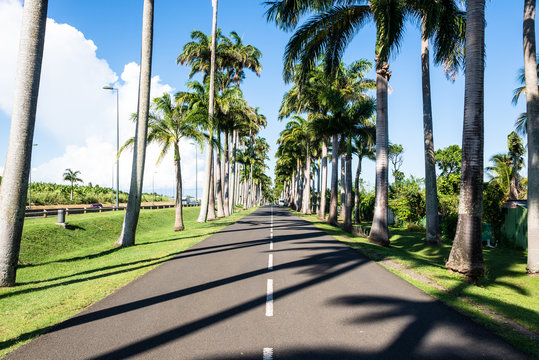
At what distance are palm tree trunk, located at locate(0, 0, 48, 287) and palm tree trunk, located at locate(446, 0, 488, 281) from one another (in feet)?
38.3

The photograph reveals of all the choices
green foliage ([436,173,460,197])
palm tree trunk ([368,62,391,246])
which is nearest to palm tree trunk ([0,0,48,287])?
palm tree trunk ([368,62,391,246])

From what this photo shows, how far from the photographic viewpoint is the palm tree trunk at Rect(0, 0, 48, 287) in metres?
7.68

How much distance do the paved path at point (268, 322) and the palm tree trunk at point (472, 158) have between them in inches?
99.3

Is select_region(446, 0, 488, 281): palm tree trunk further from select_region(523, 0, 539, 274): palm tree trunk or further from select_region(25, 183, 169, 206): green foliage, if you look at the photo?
select_region(25, 183, 169, 206): green foliage

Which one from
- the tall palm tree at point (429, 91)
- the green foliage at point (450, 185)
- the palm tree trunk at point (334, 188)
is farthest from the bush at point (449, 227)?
the green foliage at point (450, 185)

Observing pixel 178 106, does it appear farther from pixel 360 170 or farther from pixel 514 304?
pixel 360 170

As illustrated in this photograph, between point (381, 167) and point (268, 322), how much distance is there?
1219 cm

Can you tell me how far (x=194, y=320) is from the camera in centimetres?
Answer: 502

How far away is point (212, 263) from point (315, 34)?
456 inches

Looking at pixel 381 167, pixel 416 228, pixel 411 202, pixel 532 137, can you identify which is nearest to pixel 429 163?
pixel 381 167

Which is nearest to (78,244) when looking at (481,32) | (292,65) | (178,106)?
(178,106)

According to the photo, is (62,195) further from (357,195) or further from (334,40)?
(334,40)

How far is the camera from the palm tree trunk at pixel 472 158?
8.70 metres

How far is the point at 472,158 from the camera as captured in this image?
893cm
